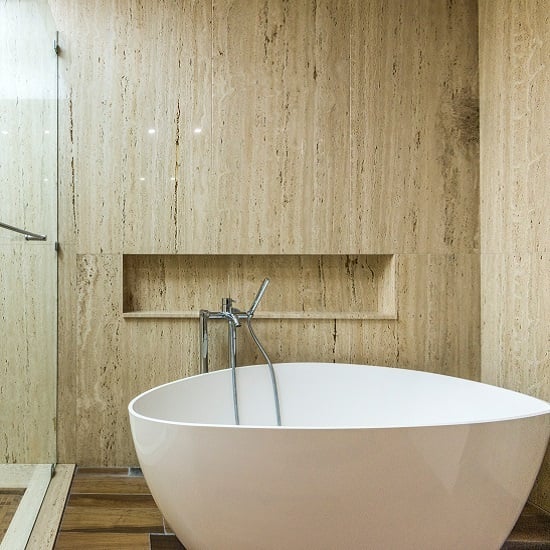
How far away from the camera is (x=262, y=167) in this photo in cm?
260

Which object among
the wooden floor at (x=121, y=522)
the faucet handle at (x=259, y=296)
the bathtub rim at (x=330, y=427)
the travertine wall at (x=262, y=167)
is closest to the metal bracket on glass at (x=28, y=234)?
the travertine wall at (x=262, y=167)

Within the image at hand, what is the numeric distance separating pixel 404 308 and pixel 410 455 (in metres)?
1.31

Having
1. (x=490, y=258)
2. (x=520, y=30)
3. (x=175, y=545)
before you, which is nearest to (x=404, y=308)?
(x=490, y=258)

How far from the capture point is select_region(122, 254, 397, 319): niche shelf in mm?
2682

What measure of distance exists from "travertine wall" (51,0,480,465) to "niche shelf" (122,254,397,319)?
11 cm

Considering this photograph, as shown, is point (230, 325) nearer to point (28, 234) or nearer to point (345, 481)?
point (28, 234)

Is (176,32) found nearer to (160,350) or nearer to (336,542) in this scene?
(160,350)

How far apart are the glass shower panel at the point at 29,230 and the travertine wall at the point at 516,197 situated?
1.81m

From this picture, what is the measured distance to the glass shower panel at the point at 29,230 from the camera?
1510mm

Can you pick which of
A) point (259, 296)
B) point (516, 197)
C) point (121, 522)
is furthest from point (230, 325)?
point (516, 197)

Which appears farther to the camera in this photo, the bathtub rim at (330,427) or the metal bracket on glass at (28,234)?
the metal bracket on glass at (28,234)

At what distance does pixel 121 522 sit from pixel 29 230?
1.07 meters

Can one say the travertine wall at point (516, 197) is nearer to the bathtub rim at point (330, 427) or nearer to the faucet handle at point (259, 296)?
the bathtub rim at point (330, 427)

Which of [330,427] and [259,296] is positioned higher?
[259,296]
